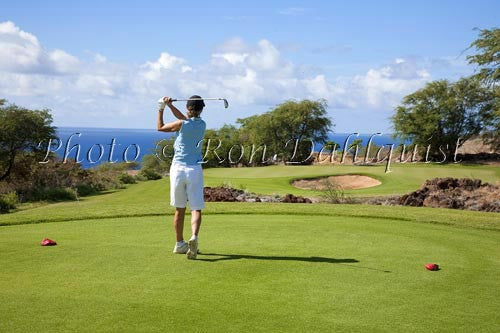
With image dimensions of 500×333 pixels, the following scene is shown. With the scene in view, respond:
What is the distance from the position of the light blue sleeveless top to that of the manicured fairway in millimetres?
1401

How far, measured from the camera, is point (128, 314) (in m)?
5.00

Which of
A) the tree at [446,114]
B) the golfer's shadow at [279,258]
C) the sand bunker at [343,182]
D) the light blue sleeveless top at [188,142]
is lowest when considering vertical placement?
the sand bunker at [343,182]

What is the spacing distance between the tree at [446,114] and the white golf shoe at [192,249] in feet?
178

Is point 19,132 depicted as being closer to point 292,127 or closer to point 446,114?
point 292,127

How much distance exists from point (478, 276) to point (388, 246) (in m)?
1.93

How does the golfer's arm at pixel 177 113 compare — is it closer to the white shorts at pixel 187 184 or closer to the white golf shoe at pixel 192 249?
the white shorts at pixel 187 184

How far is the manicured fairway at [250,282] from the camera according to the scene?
16.2ft

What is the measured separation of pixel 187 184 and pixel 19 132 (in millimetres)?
39943

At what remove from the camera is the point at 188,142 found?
8039mm

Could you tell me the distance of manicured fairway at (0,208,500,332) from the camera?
494 cm

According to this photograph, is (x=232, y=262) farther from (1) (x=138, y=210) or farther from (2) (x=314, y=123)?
(2) (x=314, y=123)

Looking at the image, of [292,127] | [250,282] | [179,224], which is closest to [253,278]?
[250,282]

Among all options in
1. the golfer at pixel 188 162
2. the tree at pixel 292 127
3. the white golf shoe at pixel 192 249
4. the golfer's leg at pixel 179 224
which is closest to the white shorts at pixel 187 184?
the golfer at pixel 188 162

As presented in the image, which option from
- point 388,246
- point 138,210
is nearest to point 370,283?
point 388,246
